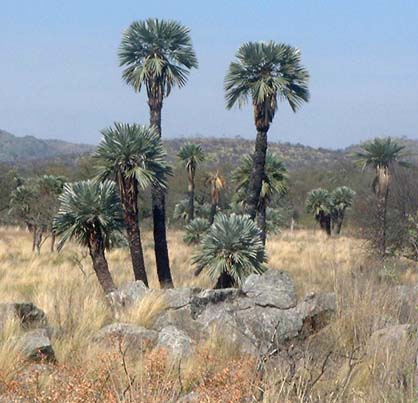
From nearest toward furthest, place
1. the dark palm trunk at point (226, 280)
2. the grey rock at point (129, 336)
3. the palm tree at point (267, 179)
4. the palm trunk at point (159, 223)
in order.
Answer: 1. the grey rock at point (129, 336)
2. the dark palm trunk at point (226, 280)
3. the palm trunk at point (159, 223)
4. the palm tree at point (267, 179)

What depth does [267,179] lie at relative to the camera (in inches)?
922

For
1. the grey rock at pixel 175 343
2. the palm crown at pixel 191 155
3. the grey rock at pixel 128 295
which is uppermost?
the palm crown at pixel 191 155

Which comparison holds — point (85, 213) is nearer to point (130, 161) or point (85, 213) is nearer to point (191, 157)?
point (130, 161)

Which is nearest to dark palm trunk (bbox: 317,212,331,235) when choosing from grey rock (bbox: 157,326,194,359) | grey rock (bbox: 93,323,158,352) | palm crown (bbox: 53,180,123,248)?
palm crown (bbox: 53,180,123,248)

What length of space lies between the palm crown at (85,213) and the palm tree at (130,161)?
37 cm

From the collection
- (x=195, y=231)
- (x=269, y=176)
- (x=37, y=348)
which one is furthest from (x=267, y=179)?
(x=37, y=348)

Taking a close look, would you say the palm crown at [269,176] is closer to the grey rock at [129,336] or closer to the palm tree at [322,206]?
the grey rock at [129,336]

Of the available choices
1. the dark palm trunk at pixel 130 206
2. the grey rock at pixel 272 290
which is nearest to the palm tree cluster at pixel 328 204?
the dark palm trunk at pixel 130 206

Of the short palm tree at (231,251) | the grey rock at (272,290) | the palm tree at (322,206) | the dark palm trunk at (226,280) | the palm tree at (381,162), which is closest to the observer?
the grey rock at (272,290)

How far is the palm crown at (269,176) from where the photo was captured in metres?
23.3

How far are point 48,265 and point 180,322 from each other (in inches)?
540

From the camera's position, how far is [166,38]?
17.1 meters

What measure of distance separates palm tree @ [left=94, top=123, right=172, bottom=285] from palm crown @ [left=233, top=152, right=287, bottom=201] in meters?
9.57

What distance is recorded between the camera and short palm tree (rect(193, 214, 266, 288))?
1435 cm
